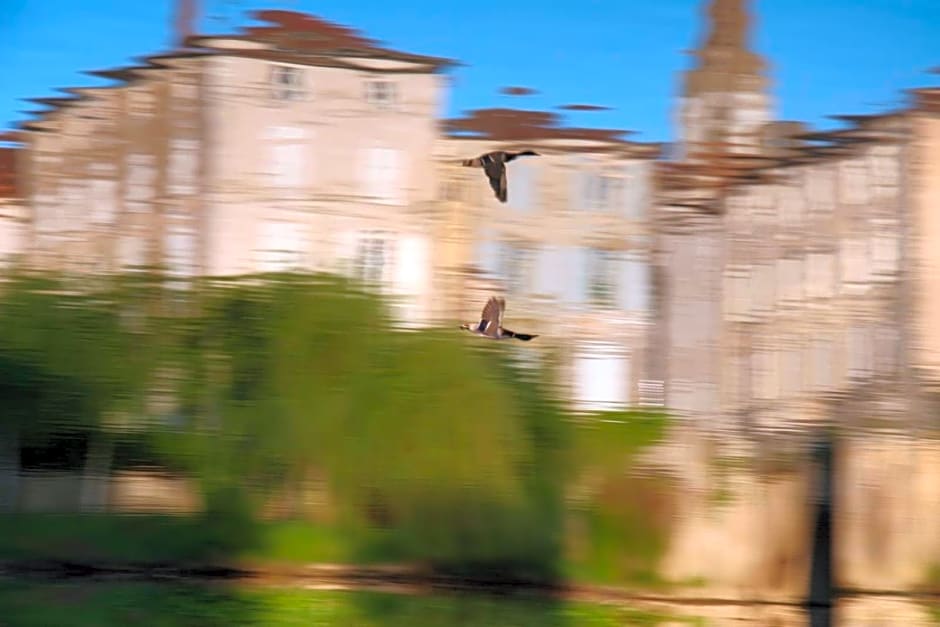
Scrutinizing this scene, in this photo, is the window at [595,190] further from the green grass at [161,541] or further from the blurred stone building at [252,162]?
the green grass at [161,541]

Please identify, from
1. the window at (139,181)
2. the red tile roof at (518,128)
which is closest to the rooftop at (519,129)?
the red tile roof at (518,128)

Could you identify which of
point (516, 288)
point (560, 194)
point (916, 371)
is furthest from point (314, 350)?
point (916, 371)

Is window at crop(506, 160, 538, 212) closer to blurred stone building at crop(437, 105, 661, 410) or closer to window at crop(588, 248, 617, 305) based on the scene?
blurred stone building at crop(437, 105, 661, 410)

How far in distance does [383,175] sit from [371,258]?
0.22 m

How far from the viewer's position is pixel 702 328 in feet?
10.2

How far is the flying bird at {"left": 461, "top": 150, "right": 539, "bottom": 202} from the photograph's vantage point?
305 cm

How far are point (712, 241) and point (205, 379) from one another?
55.5 inches

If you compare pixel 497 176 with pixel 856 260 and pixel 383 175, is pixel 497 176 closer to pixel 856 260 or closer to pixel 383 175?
pixel 383 175

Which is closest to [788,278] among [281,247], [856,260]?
[856,260]

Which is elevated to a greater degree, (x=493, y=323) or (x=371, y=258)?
(x=371, y=258)

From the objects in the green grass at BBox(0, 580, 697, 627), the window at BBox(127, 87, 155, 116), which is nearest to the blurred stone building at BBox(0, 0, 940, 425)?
the window at BBox(127, 87, 155, 116)

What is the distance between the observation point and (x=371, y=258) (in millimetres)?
3078

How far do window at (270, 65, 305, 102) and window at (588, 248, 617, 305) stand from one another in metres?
0.90

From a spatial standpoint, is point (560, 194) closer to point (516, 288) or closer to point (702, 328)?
point (516, 288)
